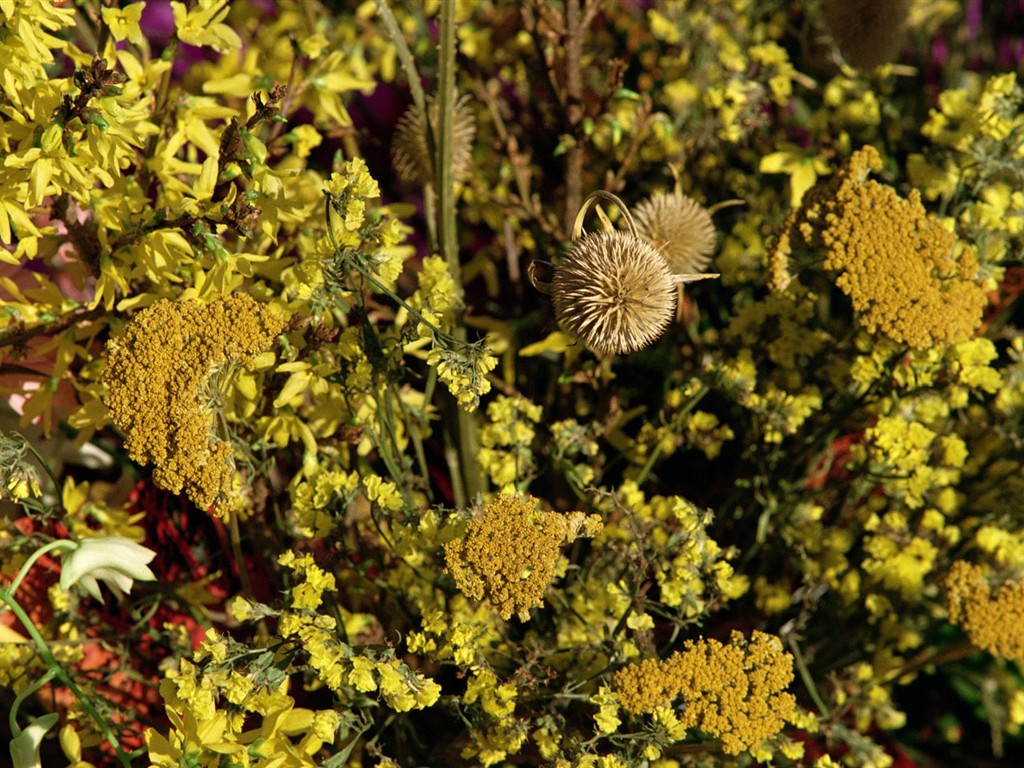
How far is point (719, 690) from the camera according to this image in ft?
1.72

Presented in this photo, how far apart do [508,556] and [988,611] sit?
1.10ft

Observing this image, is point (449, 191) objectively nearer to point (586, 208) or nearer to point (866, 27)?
point (586, 208)

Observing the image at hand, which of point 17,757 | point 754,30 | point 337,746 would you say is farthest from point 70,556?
point 754,30

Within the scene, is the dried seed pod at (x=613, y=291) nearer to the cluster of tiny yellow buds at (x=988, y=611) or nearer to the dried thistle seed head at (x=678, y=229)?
the dried thistle seed head at (x=678, y=229)

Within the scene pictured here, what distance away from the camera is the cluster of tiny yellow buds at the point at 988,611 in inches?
24.5

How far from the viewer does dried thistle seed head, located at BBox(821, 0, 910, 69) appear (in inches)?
31.3

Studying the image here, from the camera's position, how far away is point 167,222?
0.56 metres

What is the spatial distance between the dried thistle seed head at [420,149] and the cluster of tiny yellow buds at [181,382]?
25 cm

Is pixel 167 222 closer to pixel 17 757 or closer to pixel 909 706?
pixel 17 757

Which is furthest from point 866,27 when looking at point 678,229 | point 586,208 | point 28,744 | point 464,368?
point 28,744

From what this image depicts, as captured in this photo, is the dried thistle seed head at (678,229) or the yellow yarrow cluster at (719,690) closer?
the yellow yarrow cluster at (719,690)

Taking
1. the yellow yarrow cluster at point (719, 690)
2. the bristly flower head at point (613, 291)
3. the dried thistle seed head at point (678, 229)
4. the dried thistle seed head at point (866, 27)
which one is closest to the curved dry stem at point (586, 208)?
the bristly flower head at point (613, 291)

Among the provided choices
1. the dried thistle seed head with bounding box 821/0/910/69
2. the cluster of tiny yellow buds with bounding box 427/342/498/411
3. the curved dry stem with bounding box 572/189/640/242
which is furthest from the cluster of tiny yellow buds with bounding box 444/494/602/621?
the dried thistle seed head with bounding box 821/0/910/69

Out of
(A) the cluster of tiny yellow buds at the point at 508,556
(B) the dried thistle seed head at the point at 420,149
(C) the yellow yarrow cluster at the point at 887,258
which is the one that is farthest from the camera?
(B) the dried thistle seed head at the point at 420,149
